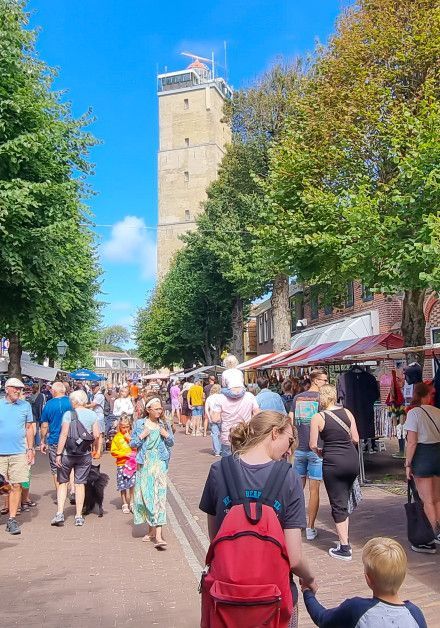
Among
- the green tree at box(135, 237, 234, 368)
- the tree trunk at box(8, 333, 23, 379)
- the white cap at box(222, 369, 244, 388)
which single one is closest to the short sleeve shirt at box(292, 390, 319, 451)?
the white cap at box(222, 369, 244, 388)

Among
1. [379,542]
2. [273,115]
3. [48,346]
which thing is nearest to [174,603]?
[379,542]

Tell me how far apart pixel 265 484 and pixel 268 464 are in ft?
0.43

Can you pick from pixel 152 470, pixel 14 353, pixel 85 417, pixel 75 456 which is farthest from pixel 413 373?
pixel 14 353

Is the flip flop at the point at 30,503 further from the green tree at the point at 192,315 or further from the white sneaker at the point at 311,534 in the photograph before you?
the green tree at the point at 192,315

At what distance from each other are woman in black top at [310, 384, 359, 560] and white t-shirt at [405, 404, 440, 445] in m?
0.66

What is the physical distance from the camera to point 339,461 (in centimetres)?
659

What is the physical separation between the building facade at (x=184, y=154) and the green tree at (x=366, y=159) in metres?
66.0

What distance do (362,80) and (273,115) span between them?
540 inches

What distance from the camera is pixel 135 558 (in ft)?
23.1

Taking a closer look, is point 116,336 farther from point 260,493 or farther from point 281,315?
point 260,493

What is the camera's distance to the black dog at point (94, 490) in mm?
9227

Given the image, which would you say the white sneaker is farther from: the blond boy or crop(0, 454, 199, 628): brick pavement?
the blond boy

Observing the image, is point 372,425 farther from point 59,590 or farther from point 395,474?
point 59,590

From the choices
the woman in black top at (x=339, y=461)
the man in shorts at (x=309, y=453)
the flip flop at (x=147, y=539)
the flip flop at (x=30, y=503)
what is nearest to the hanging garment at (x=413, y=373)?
the man in shorts at (x=309, y=453)
